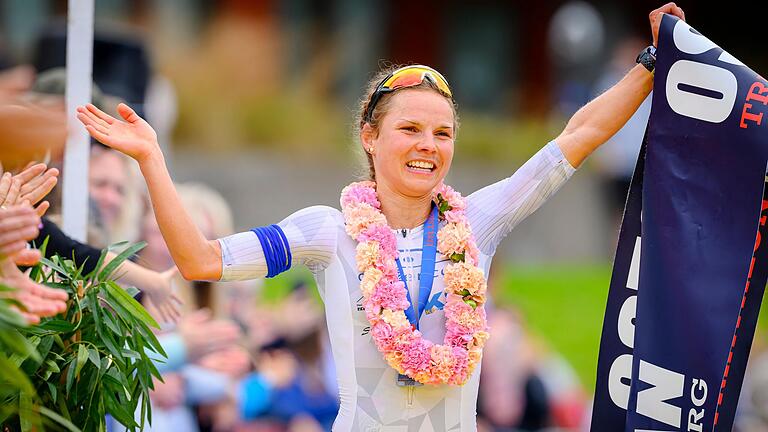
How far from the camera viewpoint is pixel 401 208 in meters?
3.98

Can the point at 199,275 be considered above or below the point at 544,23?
below

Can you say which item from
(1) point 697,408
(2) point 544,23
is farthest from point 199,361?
(2) point 544,23

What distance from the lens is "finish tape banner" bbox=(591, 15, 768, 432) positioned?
402 centimetres

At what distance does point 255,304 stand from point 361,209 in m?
4.24

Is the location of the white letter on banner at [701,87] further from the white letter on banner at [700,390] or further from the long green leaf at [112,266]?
the long green leaf at [112,266]

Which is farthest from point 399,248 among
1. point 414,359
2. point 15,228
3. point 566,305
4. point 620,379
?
point 566,305

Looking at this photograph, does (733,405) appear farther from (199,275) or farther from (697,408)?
(199,275)

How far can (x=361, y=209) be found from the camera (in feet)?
12.8

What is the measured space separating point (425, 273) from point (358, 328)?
277 millimetres

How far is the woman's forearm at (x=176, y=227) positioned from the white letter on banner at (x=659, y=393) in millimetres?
1525

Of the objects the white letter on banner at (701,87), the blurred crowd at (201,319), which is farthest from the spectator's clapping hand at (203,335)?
the white letter on banner at (701,87)

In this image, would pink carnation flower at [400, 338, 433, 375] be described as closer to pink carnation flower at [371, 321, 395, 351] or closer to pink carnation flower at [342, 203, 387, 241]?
pink carnation flower at [371, 321, 395, 351]

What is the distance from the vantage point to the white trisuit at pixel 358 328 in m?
3.79

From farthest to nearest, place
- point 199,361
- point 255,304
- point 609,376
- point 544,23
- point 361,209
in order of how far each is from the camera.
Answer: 1. point 544,23
2. point 255,304
3. point 199,361
4. point 609,376
5. point 361,209
